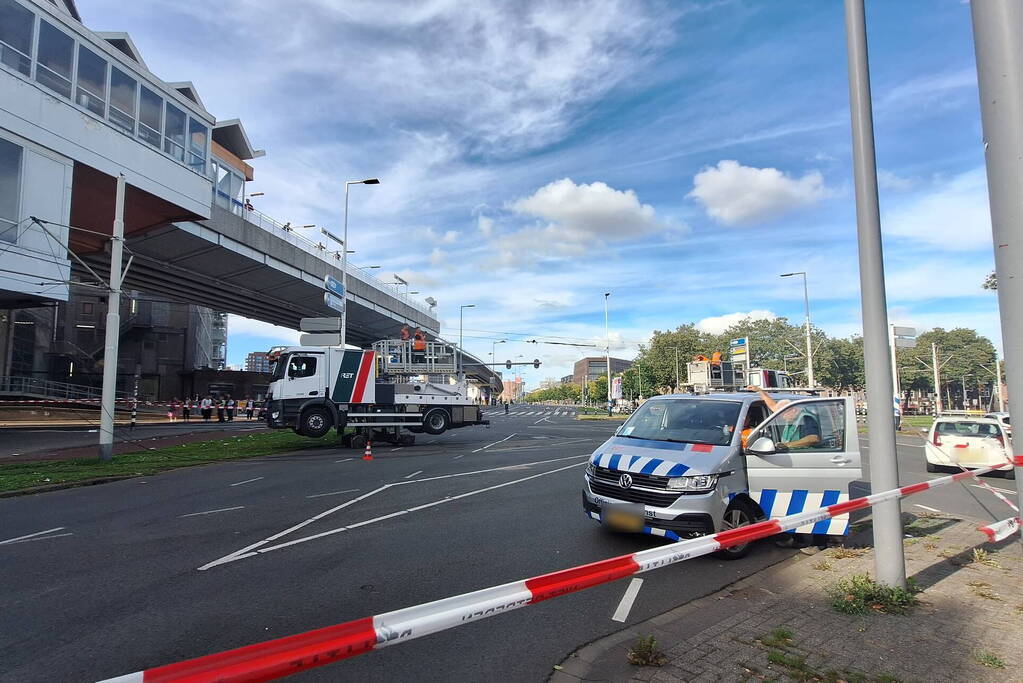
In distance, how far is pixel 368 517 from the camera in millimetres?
8156

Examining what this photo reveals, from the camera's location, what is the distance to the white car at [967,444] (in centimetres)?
1284

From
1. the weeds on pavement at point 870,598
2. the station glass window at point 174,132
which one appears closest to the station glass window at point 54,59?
the station glass window at point 174,132

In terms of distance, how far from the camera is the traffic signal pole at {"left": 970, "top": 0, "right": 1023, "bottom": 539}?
13.8 feet

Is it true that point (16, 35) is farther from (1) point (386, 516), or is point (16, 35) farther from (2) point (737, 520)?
(2) point (737, 520)

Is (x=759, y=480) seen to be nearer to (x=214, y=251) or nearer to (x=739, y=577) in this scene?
(x=739, y=577)

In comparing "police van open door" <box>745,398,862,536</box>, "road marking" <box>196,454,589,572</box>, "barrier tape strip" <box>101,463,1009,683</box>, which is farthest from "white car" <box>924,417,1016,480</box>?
"barrier tape strip" <box>101,463,1009,683</box>

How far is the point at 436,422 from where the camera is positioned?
21.7m

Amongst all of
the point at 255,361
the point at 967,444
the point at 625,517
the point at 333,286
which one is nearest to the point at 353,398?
the point at 333,286

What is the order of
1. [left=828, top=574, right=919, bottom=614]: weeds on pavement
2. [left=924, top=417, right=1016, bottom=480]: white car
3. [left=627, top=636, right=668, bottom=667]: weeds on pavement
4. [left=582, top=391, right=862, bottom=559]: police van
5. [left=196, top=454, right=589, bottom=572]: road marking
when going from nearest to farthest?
[left=627, top=636, right=668, bottom=667]: weeds on pavement, [left=828, top=574, right=919, bottom=614]: weeds on pavement, [left=582, top=391, right=862, bottom=559]: police van, [left=196, top=454, right=589, bottom=572]: road marking, [left=924, top=417, right=1016, bottom=480]: white car

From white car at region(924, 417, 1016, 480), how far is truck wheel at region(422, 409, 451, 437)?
48.5 feet

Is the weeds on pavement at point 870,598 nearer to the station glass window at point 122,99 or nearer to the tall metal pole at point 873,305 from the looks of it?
the tall metal pole at point 873,305

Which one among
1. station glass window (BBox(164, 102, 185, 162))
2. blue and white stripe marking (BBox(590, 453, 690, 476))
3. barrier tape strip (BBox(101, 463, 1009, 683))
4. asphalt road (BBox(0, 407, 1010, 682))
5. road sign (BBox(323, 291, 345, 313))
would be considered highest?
station glass window (BBox(164, 102, 185, 162))

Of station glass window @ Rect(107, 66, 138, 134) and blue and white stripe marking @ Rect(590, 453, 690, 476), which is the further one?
station glass window @ Rect(107, 66, 138, 134)

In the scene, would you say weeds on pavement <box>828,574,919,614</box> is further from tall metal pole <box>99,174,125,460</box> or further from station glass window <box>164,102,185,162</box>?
station glass window <box>164,102,185,162</box>
